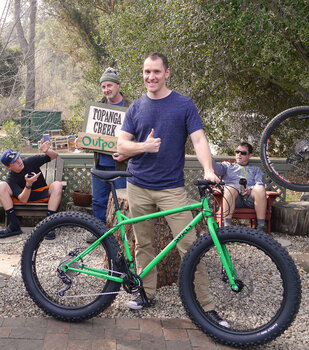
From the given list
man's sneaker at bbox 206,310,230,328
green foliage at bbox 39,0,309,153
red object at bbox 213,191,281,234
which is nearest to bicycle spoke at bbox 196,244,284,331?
man's sneaker at bbox 206,310,230,328

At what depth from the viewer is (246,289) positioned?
3.08 m

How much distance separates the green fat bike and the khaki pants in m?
0.09

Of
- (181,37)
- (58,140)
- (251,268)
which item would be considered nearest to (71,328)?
(251,268)

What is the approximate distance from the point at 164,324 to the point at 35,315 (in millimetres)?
988

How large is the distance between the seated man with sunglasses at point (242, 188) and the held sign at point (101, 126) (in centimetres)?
155

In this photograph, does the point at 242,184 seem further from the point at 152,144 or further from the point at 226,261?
the point at 152,144

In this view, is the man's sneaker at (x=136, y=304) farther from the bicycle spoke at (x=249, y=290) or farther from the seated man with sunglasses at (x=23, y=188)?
the seated man with sunglasses at (x=23, y=188)

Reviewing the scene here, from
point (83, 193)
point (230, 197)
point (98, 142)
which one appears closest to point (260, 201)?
point (230, 197)

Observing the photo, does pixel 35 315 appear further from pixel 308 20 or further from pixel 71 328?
pixel 308 20

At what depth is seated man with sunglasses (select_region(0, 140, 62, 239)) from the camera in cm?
540

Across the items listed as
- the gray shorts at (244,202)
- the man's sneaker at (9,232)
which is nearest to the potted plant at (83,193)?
the man's sneaker at (9,232)

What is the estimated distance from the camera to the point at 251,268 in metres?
3.01

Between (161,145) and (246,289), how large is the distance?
119cm

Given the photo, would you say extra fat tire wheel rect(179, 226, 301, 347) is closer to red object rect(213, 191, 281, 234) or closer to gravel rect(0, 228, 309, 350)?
gravel rect(0, 228, 309, 350)
